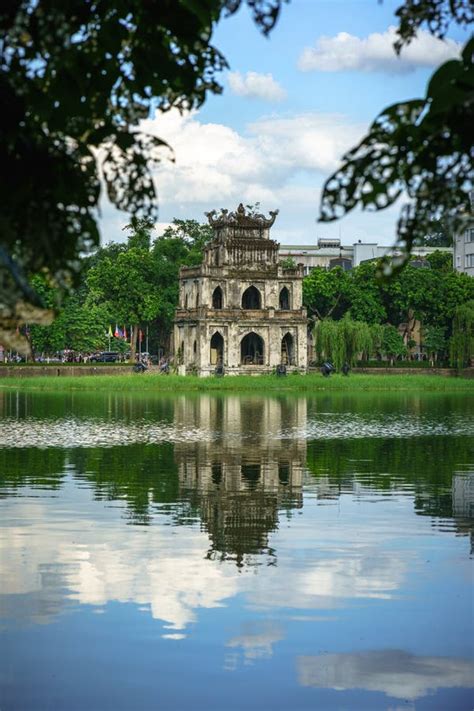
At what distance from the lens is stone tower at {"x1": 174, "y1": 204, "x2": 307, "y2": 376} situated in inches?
3836

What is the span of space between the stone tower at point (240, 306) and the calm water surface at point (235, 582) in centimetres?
6369

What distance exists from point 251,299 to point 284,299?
2.60 m

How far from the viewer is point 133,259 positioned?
4392 inches

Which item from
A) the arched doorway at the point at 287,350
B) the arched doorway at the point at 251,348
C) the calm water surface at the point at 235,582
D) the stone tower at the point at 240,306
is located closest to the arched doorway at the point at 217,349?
the stone tower at the point at 240,306

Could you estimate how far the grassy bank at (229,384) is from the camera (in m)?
83.9

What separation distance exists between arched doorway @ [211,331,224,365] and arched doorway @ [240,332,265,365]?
187 centimetres

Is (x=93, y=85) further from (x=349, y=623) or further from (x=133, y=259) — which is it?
(x=133, y=259)

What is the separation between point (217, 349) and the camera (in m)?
99.5

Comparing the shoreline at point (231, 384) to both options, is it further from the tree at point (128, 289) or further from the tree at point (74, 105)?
the tree at point (74, 105)

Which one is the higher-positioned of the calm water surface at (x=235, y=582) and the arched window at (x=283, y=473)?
the arched window at (x=283, y=473)

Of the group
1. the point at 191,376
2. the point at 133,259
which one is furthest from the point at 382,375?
the point at 133,259

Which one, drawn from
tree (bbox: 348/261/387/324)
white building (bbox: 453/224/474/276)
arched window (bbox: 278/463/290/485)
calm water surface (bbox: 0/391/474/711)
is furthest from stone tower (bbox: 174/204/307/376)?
arched window (bbox: 278/463/290/485)

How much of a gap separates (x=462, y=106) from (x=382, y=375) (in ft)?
275

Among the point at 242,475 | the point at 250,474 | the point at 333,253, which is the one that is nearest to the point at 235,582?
the point at 242,475
